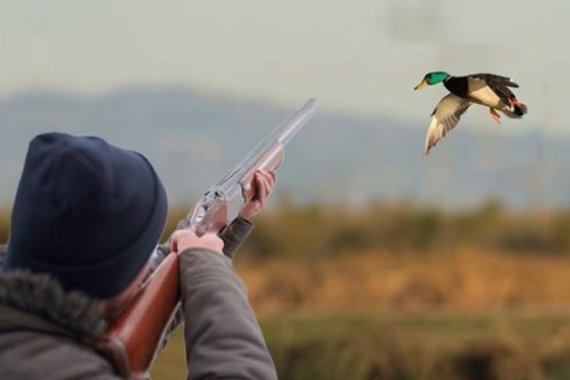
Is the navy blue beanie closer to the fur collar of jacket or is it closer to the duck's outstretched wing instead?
the fur collar of jacket

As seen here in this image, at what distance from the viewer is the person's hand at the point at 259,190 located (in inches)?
71.0

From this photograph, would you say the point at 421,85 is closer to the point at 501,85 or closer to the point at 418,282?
the point at 501,85

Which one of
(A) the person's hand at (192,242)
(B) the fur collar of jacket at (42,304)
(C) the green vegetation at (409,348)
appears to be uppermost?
(B) the fur collar of jacket at (42,304)

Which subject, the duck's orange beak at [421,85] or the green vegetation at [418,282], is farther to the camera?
the green vegetation at [418,282]

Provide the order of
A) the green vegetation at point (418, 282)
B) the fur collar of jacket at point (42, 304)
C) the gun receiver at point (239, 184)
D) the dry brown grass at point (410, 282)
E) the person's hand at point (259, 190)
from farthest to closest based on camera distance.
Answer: the dry brown grass at point (410, 282)
the green vegetation at point (418, 282)
the person's hand at point (259, 190)
the gun receiver at point (239, 184)
the fur collar of jacket at point (42, 304)

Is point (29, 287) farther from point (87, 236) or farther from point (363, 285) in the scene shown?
point (363, 285)

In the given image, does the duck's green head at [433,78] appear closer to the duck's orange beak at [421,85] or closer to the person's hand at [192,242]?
the duck's orange beak at [421,85]

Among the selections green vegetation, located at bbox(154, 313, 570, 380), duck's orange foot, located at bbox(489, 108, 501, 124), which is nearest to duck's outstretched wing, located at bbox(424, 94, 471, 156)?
duck's orange foot, located at bbox(489, 108, 501, 124)

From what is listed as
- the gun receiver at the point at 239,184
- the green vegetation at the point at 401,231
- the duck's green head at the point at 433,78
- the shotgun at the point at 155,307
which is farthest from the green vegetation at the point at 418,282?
the duck's green head at the point at 433,78

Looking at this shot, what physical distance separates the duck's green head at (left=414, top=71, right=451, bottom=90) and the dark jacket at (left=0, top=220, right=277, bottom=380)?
27 centimetres

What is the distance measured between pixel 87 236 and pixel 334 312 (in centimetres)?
518

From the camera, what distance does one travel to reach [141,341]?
145cm

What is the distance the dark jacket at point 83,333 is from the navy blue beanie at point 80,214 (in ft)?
0.07

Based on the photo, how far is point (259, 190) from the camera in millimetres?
1819
